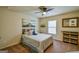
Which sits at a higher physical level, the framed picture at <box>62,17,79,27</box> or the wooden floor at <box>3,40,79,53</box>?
the framed picture at <box>62,17,79,27</box>

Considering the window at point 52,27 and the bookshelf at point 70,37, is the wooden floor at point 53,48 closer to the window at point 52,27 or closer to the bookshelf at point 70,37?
the bookshelf at point 70,37

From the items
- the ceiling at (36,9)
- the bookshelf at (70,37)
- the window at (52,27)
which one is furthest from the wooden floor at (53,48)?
the ceiling at (36,9)

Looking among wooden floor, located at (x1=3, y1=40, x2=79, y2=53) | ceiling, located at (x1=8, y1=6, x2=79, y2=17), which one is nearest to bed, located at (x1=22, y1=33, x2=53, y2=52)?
wooden floor, located at (x1=3, y1=40, x2=79, y2=53)

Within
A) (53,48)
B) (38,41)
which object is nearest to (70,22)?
(53,48)

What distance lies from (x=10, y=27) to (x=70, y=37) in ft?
3.36

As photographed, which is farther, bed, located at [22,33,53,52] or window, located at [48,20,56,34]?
window, located at [48,20,56,34]

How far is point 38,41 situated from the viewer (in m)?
1.30

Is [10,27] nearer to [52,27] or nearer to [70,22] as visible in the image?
[52,27]

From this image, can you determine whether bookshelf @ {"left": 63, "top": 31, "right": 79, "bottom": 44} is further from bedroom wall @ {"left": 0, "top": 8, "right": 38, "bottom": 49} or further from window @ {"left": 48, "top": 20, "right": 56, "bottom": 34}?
bedroom wall @ {"left": 0, "top": 8, "right": 38, "bottom": 49}

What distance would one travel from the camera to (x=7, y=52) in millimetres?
1322

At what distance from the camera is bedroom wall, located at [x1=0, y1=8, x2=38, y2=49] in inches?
51.3

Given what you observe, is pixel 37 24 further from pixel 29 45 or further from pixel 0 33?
pixel 0 33

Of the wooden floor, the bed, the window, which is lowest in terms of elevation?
the wooden floor

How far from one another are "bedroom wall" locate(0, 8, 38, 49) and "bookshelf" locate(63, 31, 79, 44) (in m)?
0.76
